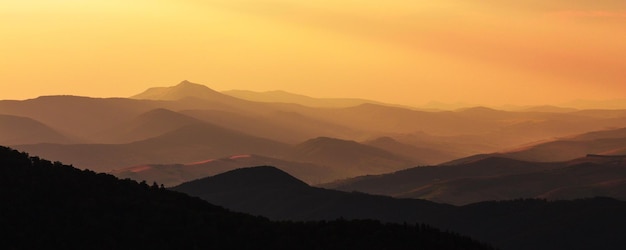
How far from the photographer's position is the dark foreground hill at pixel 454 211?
142 meters

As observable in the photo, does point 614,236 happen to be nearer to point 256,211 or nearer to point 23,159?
point 256,211

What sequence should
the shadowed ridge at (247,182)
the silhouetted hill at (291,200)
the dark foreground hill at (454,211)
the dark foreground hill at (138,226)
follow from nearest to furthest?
the dark foreground hill at (138,226) < the dark foreground hill at (454,211) < the silhouetted hill at (291,200) < the shadowed ridge at (247,182)

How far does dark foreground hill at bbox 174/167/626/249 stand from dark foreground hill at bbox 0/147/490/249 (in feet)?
280

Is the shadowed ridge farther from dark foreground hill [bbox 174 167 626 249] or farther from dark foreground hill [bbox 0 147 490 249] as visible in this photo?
dark foreground hill [bbox 0 147 490 249]

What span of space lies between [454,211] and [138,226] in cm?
10443

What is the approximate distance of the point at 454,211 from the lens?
157000 millimetres

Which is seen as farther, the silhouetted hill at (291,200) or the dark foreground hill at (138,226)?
the silhouetted hill at (291,200)

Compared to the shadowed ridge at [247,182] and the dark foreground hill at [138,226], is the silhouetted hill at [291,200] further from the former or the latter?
the dark foreground hill at [138,226]

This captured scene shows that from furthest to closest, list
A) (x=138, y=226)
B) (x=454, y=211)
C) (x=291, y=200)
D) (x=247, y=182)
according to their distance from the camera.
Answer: (x=247, y=182) → (x=291, y=200) → (x=454, y=211) → (x=138, y=226)

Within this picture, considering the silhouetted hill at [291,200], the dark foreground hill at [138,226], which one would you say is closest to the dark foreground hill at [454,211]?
the silhouetted hill at [291,200]

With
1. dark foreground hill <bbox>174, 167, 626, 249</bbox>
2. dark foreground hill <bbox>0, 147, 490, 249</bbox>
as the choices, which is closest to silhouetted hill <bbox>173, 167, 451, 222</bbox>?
dark foreground hill <bbox>174, 167, 626, 249</bbox>

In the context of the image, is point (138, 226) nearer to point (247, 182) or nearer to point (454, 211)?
point (454, 211)

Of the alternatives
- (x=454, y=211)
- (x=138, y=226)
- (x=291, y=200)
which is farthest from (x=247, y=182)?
(x=138, y=226)

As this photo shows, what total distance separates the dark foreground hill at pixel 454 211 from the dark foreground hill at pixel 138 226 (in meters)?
85.3
